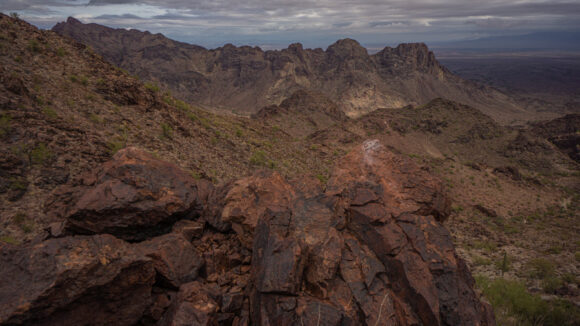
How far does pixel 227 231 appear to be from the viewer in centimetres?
701

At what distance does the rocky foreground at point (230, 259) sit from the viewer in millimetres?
4359

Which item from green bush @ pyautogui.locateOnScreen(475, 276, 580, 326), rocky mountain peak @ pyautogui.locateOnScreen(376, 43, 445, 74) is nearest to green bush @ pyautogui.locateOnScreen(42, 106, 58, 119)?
green bush @ pyautogui.locateOnScreen(475, 276, 580, 326)

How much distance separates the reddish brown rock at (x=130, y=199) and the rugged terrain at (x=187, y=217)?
0.11ft

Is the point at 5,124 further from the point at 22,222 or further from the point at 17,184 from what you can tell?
the point at 22,222

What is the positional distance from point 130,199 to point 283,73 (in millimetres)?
124168

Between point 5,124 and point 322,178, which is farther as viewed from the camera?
point 322,178

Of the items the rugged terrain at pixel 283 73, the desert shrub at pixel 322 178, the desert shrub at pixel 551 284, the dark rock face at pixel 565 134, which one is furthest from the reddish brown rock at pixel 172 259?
the rugged terrain at pixel 283 73

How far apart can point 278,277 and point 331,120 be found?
57.5 meters

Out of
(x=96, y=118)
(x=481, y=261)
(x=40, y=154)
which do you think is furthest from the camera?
(x=481, y=261)

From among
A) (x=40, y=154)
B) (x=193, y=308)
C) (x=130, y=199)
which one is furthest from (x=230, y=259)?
(x=40, y=154)

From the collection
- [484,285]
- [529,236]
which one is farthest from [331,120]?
[484,285]

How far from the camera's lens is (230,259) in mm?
6211

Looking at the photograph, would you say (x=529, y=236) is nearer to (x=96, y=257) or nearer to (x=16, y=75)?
(x=96, y=257)

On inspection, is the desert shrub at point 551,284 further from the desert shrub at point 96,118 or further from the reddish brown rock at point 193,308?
the desert shrub at point 96,118
